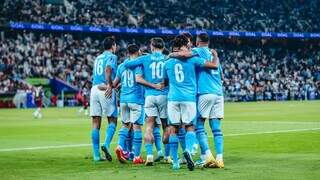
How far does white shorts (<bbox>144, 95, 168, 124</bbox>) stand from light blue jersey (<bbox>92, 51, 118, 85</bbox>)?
1.51 metres

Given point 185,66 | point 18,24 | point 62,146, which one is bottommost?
point 62,146

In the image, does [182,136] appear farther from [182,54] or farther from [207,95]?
[182,54]

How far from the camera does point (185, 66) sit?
1348 cm

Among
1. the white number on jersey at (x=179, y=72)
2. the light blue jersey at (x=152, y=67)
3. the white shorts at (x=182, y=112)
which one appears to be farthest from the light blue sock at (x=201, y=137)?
the white number on jersey at (x=179, y=72)

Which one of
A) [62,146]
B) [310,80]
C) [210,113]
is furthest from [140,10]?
[210,113]

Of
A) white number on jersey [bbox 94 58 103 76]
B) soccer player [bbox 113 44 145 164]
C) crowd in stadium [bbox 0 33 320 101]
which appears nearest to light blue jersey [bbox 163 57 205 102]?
soccer player [bbox 113 44 145 164]

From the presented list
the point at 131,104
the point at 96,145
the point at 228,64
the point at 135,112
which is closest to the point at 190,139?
the point at 135,112

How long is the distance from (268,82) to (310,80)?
5.64 m

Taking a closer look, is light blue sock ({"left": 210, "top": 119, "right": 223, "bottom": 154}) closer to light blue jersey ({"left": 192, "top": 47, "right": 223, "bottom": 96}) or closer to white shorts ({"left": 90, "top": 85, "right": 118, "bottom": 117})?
light blue jersey ({"left": 192, "top": 47, "right": 223, "bottom": 96})

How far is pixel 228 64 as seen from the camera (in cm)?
7106

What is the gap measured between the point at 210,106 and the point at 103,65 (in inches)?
118

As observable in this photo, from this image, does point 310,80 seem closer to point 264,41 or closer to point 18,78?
point 264,41

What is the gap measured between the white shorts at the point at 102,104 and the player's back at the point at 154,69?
1477mm

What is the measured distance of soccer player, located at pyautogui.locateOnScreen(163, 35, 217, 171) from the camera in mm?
13406
